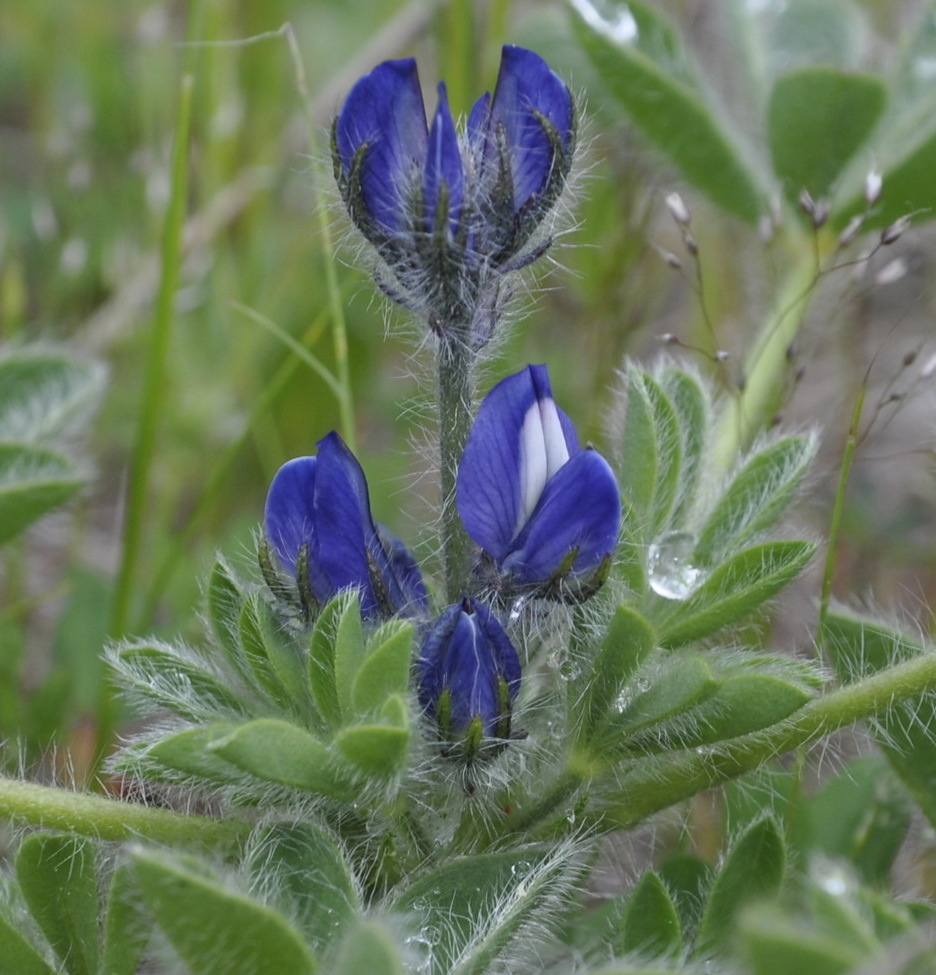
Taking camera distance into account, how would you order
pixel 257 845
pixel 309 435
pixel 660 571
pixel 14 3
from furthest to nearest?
pixel 14 3 < pixel 309 435 < pixel 660 571 < pixel 257 845

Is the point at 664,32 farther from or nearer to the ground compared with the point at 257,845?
farther from the ground

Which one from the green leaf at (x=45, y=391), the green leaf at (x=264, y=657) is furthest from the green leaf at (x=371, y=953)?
the green leaf at (x=45, y=391)

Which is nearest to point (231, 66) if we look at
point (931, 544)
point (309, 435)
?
point (309, 435)

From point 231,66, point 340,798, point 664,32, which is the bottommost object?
point 340,798

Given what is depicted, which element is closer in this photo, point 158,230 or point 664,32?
point 664,32

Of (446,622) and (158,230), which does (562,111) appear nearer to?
(446,622)

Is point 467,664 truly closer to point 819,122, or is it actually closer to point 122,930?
point 122,930

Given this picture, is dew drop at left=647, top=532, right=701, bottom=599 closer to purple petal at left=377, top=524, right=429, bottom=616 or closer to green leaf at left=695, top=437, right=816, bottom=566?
green leaf at left=695, top=437, right=816, bottom=566
